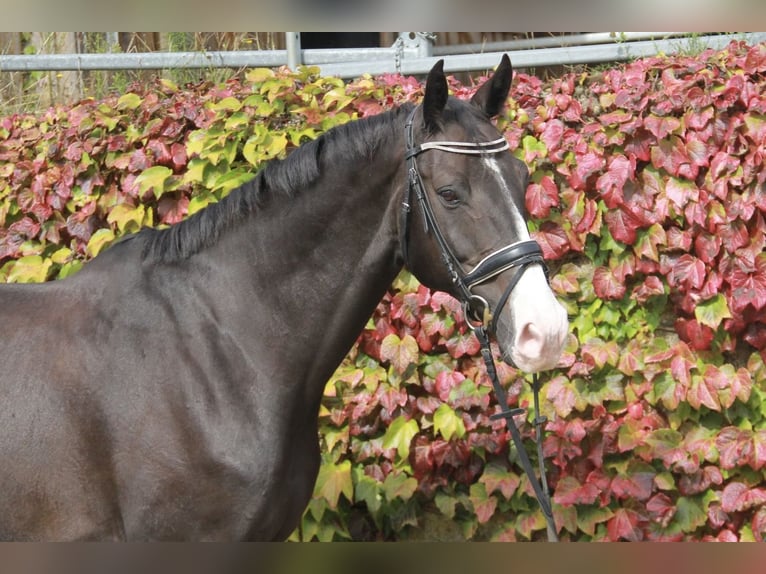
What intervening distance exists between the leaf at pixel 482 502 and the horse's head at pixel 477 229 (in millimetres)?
1679

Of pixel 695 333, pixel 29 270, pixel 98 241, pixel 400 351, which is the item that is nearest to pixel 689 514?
pixel 695 333

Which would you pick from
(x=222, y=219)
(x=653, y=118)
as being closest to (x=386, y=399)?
(x=222, y=219)

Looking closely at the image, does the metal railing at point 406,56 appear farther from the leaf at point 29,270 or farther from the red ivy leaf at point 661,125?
the leaf at point 29,270

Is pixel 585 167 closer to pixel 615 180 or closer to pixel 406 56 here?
pixel 615 180

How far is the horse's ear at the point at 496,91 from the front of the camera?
102 inches

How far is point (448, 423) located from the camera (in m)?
3.80

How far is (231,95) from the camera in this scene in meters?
4.18

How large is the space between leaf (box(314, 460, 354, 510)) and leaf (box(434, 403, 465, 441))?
1.58ft

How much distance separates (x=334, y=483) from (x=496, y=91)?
2.07m

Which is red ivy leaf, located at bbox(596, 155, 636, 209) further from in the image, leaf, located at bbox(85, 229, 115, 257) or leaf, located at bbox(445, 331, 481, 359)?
leaf, located at bbox(85, 229, 115, 257)

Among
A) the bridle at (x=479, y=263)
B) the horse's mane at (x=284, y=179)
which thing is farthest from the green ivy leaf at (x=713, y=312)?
the horse's mane at (x=284, y=179)

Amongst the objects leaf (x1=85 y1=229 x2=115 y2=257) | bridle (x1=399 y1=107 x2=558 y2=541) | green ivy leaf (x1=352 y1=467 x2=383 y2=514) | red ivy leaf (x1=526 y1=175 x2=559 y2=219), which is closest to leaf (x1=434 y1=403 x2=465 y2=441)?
green ivy leaf (x1=352 y1=467 x2=383 y2=514)

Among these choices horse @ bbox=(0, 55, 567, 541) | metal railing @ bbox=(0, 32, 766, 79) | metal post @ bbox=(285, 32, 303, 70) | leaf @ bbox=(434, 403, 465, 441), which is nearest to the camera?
horse @ bbox=(0, 55, 567, 541)

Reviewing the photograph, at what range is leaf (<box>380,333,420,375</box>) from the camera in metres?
3.83
